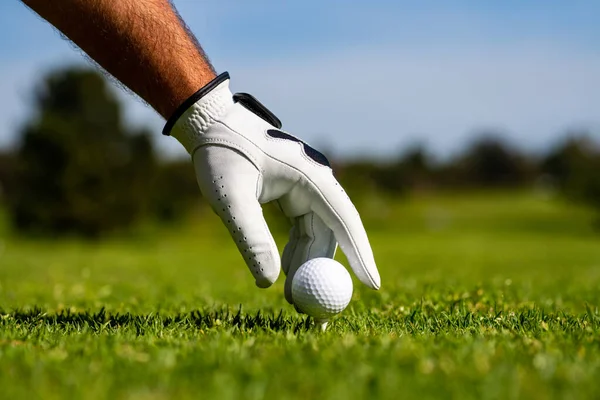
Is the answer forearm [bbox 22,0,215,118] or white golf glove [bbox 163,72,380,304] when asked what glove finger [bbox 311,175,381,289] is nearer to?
white golf glove [bbox 163,72,380,304]

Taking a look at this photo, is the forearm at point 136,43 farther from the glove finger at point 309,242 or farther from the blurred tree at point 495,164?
the blurred tree at point 495,164

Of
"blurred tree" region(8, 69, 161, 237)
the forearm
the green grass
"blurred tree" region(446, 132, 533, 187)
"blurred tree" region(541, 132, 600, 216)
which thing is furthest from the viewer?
"blurred tree" region(446, 132, 533, 187)

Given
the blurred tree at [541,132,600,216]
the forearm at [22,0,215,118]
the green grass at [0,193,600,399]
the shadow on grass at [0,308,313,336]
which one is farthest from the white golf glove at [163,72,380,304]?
the blurred tree at [541,132,600,216]

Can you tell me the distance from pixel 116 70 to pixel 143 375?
1819mm

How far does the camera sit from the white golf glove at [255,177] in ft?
12.5

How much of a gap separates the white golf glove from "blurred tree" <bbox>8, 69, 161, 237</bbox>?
4181 centimetres

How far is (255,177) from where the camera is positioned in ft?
12.6

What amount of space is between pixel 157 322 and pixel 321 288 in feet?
3.41

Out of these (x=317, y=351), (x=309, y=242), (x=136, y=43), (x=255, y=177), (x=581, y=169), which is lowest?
(x=317, y=351)

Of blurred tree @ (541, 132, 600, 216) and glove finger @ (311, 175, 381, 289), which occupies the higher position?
blurred tree @ (541, 132, 600, 216)

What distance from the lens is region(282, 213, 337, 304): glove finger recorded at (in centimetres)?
402

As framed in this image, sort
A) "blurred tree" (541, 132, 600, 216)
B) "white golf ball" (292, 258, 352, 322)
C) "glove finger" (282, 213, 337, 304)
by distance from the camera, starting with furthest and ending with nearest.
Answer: "blurred tree" (541, 132, 600, 216), "glove finger" (282, 213, 337, 304), "white golf ball" (292, 258, 352, 322)

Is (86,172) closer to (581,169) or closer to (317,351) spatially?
(581,169)

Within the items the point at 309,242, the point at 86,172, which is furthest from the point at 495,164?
the point at 309,242
